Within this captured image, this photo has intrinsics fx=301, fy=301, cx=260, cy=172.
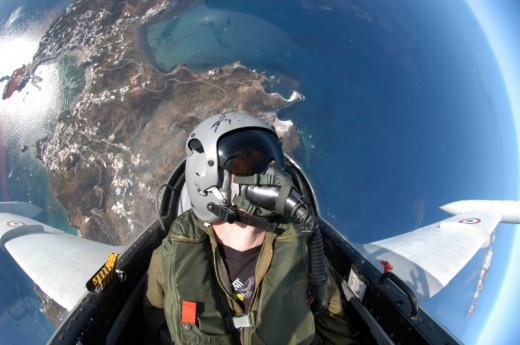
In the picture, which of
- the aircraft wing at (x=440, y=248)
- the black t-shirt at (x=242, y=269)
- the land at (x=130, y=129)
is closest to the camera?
the black t-shirt at (x=242, y=269)

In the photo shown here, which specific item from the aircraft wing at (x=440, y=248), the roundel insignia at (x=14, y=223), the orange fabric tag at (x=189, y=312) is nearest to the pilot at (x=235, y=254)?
the orange fabric tag at (x=189, y=312)

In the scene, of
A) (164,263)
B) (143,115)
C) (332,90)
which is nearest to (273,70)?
(332,90)

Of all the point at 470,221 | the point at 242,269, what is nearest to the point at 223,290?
the point at 242,269

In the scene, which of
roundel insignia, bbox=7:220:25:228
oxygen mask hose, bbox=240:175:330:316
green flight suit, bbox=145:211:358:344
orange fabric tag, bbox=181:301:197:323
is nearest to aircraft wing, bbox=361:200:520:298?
green flight suit, bbox=145:211:358:344

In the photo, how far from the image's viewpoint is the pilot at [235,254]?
3.92ft

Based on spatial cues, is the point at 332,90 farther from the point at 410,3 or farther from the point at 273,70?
the point at 410,3

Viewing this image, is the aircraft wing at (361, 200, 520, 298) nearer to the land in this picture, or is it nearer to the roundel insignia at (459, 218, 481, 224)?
the roundel insignia at (459, 218, 481, 224)

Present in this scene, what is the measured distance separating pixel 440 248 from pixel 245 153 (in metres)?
4.09

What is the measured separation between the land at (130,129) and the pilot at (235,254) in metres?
4.64

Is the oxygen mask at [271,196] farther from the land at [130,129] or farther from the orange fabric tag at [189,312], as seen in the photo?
the land at [130,129]

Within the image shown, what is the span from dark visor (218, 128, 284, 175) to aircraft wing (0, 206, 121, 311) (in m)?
2.52

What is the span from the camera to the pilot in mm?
1196

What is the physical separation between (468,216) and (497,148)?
23.7 ft

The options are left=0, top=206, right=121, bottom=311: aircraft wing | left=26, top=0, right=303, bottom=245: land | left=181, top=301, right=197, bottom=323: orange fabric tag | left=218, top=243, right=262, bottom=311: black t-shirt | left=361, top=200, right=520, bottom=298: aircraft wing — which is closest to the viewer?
left=181, top=301, right=197, bottom=323: orange fabric tag
